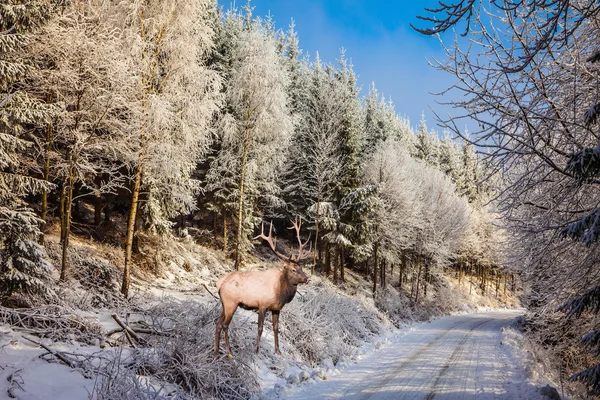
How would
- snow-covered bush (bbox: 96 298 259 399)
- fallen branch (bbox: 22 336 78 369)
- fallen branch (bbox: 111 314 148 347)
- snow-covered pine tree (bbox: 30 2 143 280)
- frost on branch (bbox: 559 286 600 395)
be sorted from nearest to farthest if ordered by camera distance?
frost on branch (bbox: 559 286 600 395)
snow-covered bush (bbox: 96 298 259 399)
fallen branch (bbox: 22 336 78 369)
fallen branch (bbox: 111 314 148 347)
snow-covered pine tree (bbox: 30 2 143 280)

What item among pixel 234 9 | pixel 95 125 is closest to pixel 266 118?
pixel 95 125

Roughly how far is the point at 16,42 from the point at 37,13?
3.39ft

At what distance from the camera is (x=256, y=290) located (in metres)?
5.75

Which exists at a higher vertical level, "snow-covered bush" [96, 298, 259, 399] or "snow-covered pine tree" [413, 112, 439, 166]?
"snow-covered pine tree" [413, 112, 439, 166]

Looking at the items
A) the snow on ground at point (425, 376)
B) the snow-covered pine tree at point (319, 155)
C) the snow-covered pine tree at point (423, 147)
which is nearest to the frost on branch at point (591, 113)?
the snow on ground at point (425, 376)

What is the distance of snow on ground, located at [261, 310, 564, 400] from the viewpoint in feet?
22.7

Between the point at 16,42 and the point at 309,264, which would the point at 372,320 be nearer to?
the point at 309,264

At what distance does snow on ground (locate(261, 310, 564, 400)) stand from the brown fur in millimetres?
1466

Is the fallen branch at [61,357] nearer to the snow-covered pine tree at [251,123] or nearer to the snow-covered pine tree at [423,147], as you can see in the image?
the snow-covered pine tree at [251,123]

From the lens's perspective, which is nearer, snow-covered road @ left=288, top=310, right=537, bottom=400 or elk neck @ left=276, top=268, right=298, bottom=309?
elk neck @ left=276, top=268, right=298, bottom=309

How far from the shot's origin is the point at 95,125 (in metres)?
9.44

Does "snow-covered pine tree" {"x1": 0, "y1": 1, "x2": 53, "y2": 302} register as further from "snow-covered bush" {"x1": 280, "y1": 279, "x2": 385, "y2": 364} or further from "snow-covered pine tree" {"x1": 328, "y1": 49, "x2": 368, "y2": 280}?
"snow-covered pine tree" {"x1": 328, "y1": 49, "x2": 368, "y2": 280}

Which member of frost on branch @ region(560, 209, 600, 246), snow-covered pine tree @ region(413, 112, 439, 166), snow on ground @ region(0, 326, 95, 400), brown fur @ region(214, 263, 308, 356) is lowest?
snow on ground @ region(0, 326, 95, 400)

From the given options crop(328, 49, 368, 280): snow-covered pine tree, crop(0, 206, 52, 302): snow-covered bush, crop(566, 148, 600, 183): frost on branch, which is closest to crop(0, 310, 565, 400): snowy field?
crop(0, 206, 52, 302): snow-covered bush
